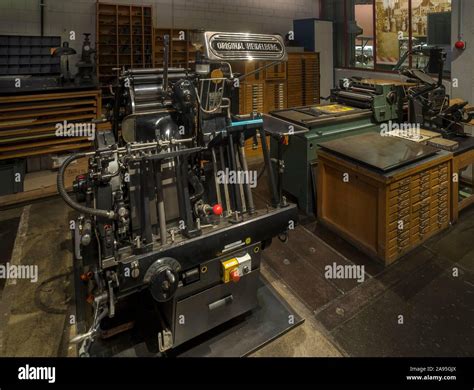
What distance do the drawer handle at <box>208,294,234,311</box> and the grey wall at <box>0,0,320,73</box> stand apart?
12.8ft

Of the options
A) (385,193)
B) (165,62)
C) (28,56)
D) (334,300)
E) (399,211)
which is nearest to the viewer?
(165,62)

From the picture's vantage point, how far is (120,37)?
173 inches

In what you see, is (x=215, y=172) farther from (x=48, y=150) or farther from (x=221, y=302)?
(x=48, y=150)

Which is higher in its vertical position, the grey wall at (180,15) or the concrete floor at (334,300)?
the grey wall at (180,15)

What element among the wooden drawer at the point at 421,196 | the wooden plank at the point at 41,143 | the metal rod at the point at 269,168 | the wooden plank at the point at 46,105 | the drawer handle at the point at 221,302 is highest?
the wooden plank at the point at 46,105

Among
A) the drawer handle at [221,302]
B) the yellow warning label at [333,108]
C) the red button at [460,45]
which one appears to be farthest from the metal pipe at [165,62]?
the red button at [460,45]

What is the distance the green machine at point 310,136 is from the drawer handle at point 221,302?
1488mm

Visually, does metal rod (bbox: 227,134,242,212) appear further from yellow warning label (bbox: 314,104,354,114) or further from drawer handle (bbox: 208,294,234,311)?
yellow warning label (bbox: 314,104,354,114)

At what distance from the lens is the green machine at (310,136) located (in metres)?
2.99

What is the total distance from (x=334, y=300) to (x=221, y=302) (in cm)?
81

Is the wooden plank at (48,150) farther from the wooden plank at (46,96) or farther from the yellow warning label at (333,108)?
the yellow warning label at (333,108)

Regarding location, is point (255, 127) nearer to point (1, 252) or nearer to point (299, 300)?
point (299, 300)

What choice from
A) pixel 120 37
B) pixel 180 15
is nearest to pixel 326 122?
pixel 120 37

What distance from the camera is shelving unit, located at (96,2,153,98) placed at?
170 inches
